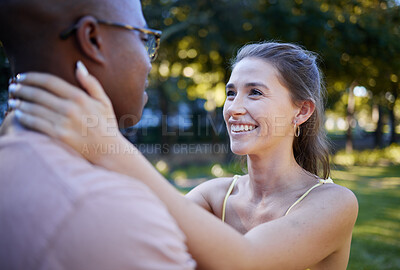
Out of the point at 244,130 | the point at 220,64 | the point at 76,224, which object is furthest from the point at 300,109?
the point at 220,64

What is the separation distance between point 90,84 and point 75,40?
6.6 inches

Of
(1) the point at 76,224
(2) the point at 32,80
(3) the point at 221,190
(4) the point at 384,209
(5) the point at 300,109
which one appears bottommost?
(4) the point at 384,209

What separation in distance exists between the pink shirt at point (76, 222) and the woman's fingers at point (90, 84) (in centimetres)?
27

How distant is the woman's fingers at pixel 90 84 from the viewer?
3.80ft

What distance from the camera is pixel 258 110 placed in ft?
8.30

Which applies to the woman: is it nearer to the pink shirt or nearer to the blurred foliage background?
the pink shirt

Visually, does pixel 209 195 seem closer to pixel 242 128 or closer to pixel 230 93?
pixel 242 128

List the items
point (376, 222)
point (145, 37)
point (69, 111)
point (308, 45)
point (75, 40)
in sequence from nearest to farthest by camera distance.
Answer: point (69, 111) → point (75, 40) → point (145, 37) → point (376, 222) → point (308, 45)

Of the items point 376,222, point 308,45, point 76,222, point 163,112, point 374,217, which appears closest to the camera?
point 76,222

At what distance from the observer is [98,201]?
2.93 feet

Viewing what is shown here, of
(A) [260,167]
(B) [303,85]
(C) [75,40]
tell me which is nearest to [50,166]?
(C) [75,40]

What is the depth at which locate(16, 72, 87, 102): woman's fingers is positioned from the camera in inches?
42.9

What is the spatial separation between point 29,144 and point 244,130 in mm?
1756

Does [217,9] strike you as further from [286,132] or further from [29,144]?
[29,144]
